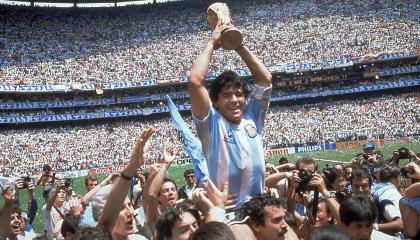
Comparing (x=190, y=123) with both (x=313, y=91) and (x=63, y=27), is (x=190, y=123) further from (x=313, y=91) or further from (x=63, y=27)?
(x=63, y=27)

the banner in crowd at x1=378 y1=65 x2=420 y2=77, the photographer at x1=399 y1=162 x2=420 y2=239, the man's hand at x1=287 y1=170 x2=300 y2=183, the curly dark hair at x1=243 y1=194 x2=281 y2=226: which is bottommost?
the photographer at x1=399 y1=162 x2=420 y2=239

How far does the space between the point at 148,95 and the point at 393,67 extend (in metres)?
26.5

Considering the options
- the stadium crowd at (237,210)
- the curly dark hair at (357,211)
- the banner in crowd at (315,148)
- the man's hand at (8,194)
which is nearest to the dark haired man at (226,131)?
the stadium crowd at (237,210)

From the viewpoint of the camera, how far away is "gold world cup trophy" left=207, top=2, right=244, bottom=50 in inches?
144

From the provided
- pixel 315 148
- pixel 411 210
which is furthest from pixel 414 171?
pixel 315 148

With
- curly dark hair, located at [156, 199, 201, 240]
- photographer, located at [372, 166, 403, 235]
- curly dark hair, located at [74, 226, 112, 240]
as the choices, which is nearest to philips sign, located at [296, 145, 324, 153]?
photographer, located at [372, 166, 403, 235]

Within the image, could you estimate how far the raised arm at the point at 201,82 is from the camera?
352cm

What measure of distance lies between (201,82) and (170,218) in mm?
948

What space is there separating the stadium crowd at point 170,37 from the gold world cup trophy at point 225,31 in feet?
158

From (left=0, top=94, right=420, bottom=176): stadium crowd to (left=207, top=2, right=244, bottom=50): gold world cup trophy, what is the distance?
120 ft

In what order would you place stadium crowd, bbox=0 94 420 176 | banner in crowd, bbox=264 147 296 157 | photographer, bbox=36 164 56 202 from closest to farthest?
photographer, bbox=36 164 56 202, banner in crowd, bbox=264 147 296 157, stadium crowd, bbox=0 94 420 176

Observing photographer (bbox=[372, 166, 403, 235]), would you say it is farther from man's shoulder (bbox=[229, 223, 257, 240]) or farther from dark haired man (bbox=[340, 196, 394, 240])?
man's shoulder (bbox=[229, 223, 257, 240])

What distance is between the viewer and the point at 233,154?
11.7 feet

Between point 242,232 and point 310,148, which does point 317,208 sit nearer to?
point 242,232
